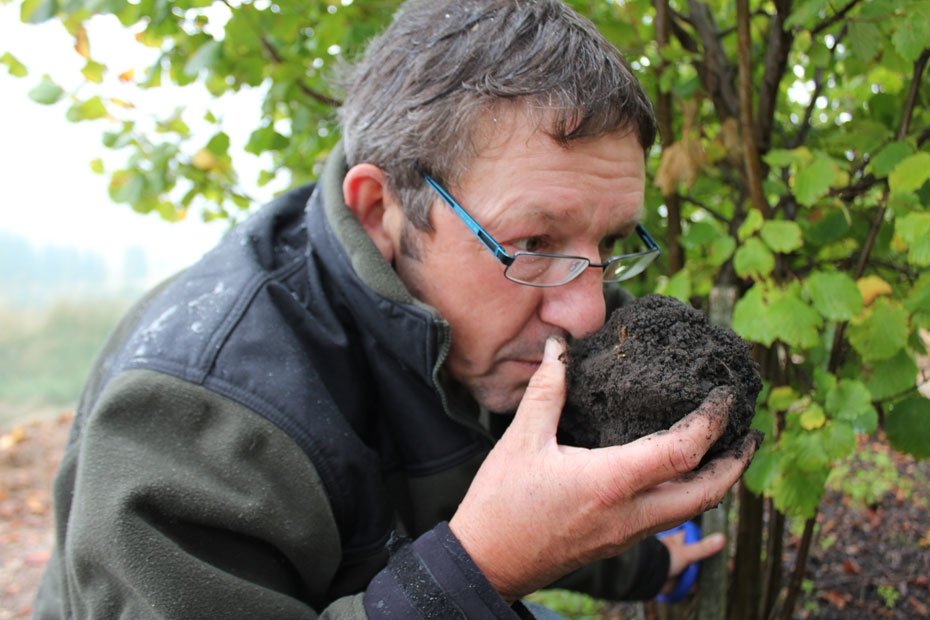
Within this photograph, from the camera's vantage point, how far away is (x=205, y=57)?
227cm

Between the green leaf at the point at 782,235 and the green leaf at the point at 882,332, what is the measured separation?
0.82ft

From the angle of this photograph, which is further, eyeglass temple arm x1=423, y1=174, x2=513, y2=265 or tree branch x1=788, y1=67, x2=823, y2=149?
tree branch x1=788, y1=67, x2=823, y2=149

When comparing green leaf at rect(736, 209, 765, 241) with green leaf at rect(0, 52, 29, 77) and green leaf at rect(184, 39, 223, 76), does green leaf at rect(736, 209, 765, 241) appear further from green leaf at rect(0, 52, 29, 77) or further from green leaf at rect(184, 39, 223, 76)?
green leaf at rect(0, 52, 29, 77)

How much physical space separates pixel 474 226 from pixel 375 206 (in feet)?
1.23

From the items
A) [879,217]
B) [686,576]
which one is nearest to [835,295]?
[879,217]

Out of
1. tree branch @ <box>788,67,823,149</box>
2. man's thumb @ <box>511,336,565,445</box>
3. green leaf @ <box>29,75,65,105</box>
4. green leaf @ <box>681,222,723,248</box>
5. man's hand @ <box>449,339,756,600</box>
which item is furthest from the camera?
green leaf @ <box>29,75,65,105</box>

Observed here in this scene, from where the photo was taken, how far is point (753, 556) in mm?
2514

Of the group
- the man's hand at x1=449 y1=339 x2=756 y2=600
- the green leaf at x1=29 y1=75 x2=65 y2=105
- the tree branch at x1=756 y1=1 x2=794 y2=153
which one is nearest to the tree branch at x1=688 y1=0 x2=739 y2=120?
the tree branch at x1=756 y1=1 x2=794 y2=153

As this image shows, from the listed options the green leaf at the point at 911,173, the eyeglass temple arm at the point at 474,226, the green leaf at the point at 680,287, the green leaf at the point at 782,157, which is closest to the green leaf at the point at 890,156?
the green leaf at the point at 911,173

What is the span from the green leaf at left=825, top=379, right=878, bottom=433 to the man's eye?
82 cm

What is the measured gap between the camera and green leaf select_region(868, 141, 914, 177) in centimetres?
176

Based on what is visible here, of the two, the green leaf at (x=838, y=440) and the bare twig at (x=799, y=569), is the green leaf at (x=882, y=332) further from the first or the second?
the bare twig at (x=799, y=569)

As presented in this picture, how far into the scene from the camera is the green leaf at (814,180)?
71.4 inches

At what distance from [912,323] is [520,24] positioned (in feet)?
3.95
